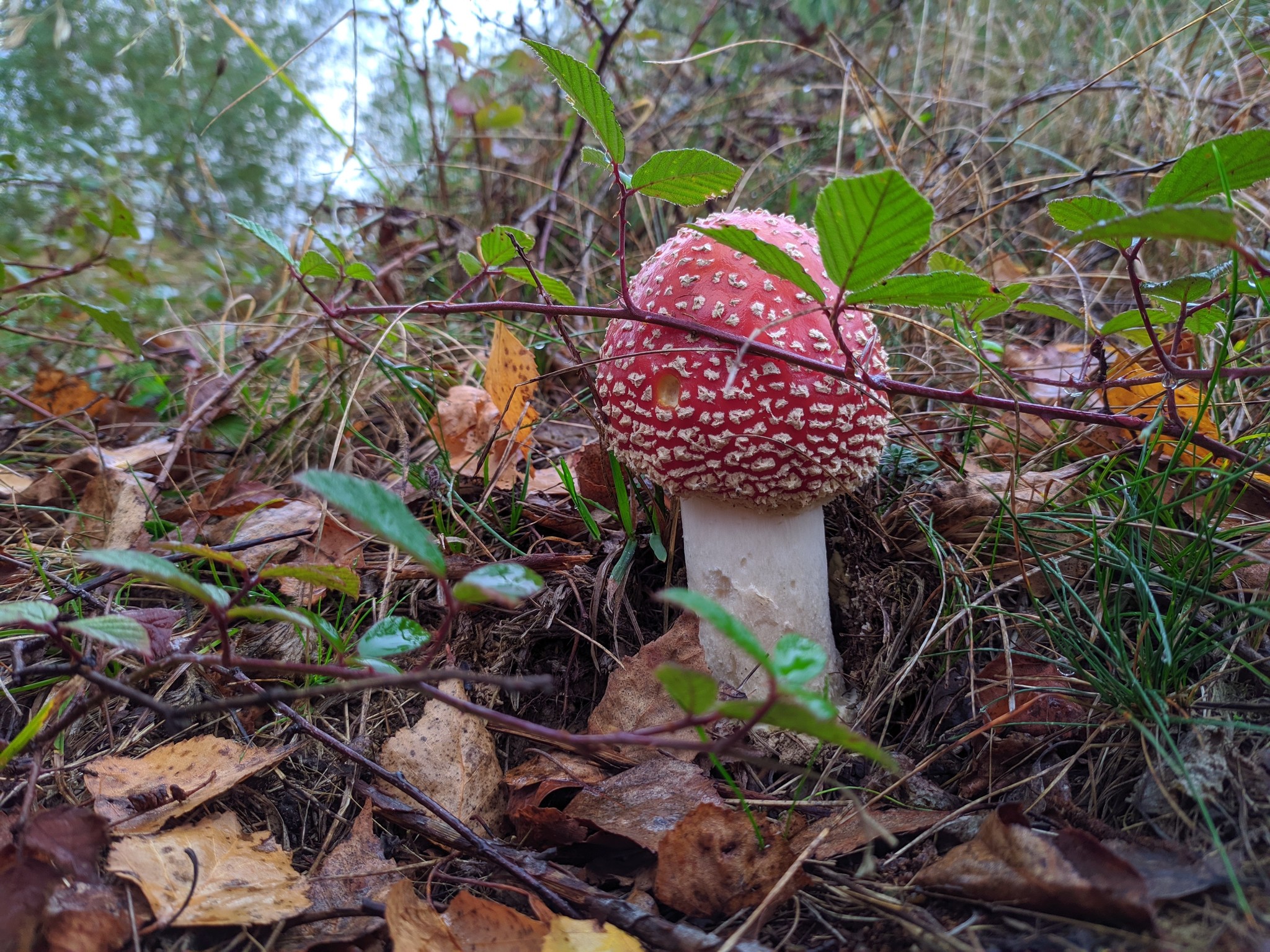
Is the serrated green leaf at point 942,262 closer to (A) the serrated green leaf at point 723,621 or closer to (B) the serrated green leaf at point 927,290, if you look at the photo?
(B) the serrated green leaf at point 927,290

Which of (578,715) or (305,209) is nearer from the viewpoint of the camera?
(578,715)

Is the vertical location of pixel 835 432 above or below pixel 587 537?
above

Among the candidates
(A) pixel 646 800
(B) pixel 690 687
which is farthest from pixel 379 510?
(A) pixel 646 800

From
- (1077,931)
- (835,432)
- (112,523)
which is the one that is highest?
(835,432)

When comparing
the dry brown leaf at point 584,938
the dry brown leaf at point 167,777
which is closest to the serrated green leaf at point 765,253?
the dry brown leaf at point 584,938

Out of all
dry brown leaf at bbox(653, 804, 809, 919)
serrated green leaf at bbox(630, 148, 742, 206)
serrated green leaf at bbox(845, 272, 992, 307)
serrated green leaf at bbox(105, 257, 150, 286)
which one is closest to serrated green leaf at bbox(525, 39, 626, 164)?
serrated green leaf at bbox(630, 148, 742, 206)

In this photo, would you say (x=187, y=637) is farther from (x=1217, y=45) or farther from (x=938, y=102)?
(x=1217, y=45)

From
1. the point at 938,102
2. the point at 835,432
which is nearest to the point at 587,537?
the point at 835,432
